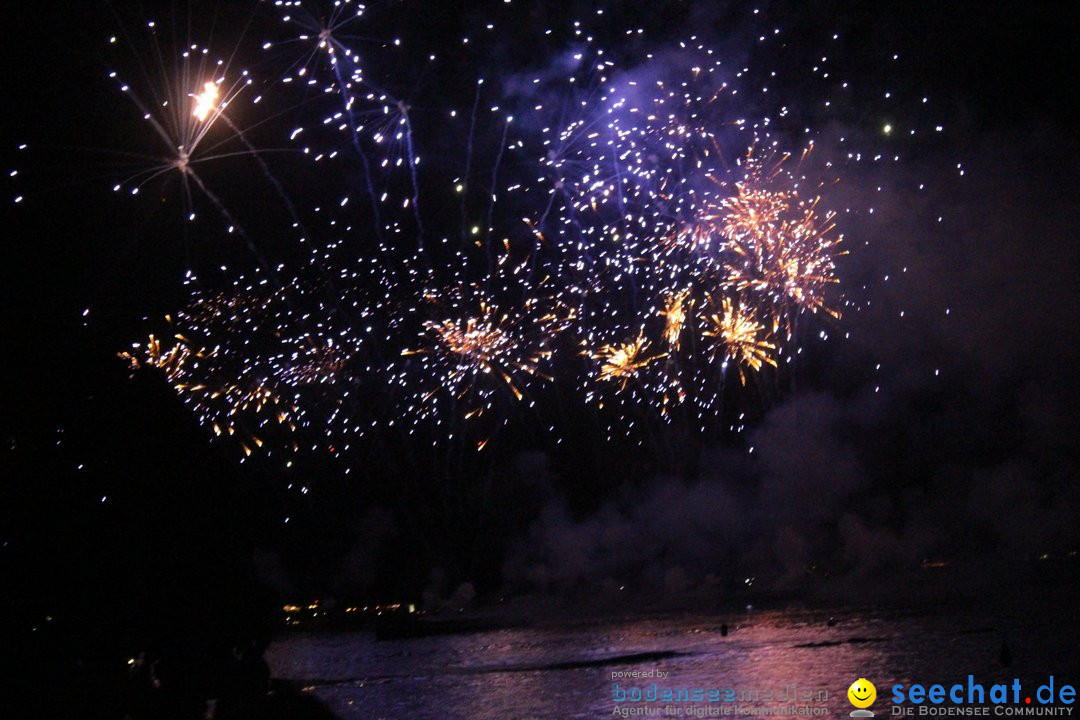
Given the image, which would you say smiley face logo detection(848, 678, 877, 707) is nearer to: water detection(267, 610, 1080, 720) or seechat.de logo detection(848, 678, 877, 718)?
seechat.de logo detection(848, 678, 877, 718)

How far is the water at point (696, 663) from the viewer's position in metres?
28.2

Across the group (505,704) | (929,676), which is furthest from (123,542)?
(929,676)

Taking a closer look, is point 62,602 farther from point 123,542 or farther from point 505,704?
point 505,704

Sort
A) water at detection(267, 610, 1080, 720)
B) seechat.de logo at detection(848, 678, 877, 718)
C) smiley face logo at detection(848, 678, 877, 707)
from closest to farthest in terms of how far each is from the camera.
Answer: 1. seechat.de logo at detection(848, 678, 877, 718)
2. smiley face logo at detection(848, 678, 877, 707)
3. water at detection(267, 610, 1080, 720)

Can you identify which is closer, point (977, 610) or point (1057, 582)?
point (977, 610)

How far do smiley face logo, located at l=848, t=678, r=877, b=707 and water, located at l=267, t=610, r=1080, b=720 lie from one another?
30 cm

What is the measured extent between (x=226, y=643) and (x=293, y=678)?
33412mm

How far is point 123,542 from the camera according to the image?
14062mm

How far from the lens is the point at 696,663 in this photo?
128 feet

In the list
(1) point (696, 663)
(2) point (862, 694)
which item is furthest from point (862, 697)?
(1) point (696, 663)

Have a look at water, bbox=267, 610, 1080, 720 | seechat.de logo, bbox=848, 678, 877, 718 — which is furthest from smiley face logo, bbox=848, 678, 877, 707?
water, bbox=267, 610, 1080, 720

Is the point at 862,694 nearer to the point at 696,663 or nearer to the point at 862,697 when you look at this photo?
the point at 862,697

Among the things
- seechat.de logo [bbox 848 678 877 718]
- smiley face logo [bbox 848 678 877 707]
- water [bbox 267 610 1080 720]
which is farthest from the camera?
water [bbox 267 610 1080 720]

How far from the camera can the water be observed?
92.6 feet
